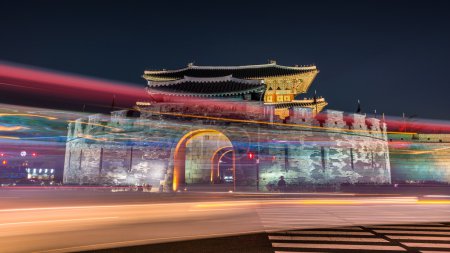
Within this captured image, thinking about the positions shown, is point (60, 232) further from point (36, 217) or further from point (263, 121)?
point (263, 121)

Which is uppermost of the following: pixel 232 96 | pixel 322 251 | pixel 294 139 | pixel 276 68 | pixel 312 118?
pixel 276 68

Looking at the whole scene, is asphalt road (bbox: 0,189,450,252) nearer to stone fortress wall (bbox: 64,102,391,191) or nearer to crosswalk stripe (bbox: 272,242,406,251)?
crosswalk stripe (bbox: 272,242,406,251)

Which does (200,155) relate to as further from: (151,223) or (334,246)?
(334,246)

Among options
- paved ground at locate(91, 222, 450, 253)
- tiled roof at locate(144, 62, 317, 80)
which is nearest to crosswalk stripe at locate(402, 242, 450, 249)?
paved ground at locate(91, 222, 450, 253)

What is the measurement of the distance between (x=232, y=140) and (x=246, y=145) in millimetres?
971

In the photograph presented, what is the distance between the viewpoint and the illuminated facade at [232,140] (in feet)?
74.0

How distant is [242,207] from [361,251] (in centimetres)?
640

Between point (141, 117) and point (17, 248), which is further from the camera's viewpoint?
point (141, 117)

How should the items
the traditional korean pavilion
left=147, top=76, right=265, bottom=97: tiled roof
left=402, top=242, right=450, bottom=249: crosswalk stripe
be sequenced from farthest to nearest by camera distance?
the traditional korean pavilion
left=147, top=76, right=265, bottom=97: tiled roof
left=402, top=242, right=450, bottom=249: crosswalk stripe

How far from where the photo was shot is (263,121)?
22.5 metres

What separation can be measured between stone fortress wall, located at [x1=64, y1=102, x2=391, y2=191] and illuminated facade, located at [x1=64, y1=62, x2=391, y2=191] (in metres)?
0.07

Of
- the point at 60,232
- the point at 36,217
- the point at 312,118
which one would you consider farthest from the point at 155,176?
the point at 60,232

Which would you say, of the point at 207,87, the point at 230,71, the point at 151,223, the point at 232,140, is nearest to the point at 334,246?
the point at 151,223

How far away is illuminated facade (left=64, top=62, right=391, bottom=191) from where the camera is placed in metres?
22.6
